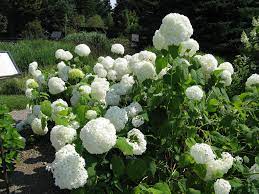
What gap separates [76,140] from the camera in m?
2.50

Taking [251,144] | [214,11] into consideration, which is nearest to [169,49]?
[251,144]

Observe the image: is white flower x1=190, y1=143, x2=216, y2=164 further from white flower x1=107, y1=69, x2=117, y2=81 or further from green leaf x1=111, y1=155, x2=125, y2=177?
white flower x1=107, y1=69, x2=117, y2=81

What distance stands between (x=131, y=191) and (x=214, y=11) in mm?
13530

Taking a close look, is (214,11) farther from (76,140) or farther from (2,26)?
(2,26)

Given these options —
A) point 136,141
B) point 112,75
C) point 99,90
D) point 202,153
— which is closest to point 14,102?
point 112,75

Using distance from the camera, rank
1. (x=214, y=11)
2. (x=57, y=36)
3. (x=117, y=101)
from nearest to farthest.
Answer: (x=117, y=101) < (x=214, y=11) < (x=57, y=36)

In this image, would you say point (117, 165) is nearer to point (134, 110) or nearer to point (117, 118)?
point (117, 118)

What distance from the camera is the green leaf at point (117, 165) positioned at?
Answer: 2.34 m

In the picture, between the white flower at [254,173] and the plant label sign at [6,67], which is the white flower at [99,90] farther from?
the white flower at [254,173]

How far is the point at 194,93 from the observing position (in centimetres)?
244

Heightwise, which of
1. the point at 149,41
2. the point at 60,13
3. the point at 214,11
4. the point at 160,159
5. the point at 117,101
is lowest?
the point at 60,13

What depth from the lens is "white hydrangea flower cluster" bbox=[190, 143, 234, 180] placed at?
228 cm

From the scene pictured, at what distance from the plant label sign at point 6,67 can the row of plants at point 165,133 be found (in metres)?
0.83

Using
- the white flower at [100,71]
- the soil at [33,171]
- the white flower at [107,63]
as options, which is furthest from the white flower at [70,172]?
the white flower at [107,63]
